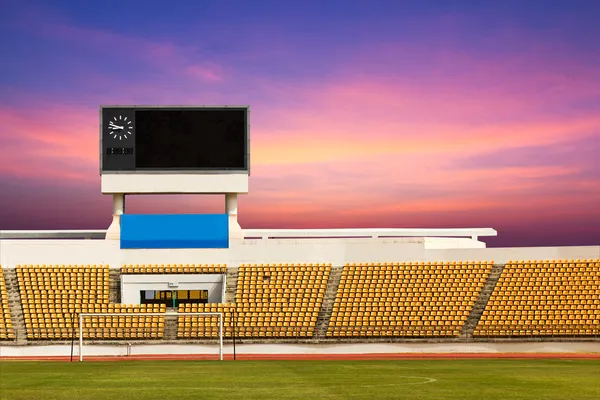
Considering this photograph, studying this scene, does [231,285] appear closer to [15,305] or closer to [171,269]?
[171,269]

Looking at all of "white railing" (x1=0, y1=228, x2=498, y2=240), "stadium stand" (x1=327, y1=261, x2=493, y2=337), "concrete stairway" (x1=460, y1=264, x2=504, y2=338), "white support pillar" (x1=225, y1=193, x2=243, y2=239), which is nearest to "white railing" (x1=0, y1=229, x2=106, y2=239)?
"white railing" (x1=0, y1=228, x2=498, y2=240)

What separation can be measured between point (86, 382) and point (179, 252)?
80.1 ft

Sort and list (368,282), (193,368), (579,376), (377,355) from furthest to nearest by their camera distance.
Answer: (368,282) < (377,355) < (193,368) < (579,376)

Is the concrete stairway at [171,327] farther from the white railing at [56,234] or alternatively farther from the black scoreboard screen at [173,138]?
the white railing at [56,234]

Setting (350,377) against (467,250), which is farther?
(467,250)

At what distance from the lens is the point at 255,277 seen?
47.8 metres

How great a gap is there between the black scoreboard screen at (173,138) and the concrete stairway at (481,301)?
15.6 m

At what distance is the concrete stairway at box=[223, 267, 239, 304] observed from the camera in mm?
46500

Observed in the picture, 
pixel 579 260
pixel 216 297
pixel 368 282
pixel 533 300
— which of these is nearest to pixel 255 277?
pixel 216 297

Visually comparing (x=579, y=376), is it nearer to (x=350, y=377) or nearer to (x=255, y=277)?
(x=350, y=377)

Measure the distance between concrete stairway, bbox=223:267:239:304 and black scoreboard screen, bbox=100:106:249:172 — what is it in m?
6.11

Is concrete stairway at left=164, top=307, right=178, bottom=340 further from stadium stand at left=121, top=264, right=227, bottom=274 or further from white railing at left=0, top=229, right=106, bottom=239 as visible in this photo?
white railing at left=0, top=229, right=106, bottom=239

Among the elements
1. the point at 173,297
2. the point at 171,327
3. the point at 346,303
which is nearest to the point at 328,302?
the point at 346,303

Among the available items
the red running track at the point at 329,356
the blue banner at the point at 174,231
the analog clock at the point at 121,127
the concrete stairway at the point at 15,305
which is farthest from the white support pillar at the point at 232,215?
the concrete stairway at the point at 15,305
